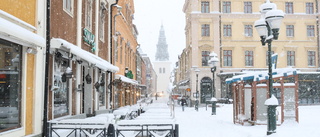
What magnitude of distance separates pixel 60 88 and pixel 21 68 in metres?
2.91

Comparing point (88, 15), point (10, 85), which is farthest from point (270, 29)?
point (88, 15)

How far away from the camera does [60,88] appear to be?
415 inches

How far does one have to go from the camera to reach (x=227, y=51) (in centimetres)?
3894

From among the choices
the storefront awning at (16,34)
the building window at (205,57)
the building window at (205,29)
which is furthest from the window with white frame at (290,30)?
the storefront awning at (16,34)

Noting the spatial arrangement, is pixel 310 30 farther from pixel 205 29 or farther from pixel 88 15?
pixel 88 15

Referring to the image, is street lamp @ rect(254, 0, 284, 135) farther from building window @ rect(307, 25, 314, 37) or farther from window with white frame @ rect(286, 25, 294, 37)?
building window @ rect(307, 25, 314, 37)

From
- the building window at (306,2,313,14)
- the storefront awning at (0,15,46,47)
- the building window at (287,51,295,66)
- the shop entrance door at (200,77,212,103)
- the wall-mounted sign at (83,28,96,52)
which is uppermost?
the building window at (306,2,313,14)

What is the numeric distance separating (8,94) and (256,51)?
35.1 meters

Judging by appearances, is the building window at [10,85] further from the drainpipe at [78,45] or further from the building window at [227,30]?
the building window at [227,30]

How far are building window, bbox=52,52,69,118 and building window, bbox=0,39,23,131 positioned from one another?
1.74 meters

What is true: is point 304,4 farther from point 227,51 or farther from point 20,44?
point 20,44

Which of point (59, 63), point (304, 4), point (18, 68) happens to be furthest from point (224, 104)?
point (18, 68)

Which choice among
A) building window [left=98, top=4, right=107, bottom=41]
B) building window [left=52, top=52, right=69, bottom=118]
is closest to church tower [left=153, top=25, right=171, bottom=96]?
building window [left=98, top=4, right=107, bottom=41]

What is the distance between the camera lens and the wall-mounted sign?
43.3 ft
